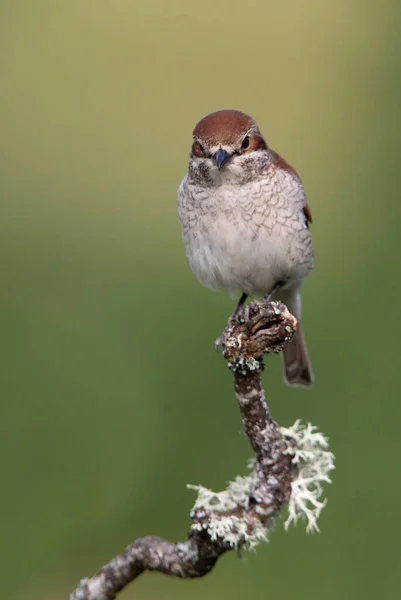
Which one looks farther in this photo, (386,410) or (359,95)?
(359,95)

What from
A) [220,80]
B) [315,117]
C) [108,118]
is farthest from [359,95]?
[108,118]

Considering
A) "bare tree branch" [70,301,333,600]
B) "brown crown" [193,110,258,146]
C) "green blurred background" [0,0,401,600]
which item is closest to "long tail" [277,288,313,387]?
"green blurred background" [0,0,401,600]

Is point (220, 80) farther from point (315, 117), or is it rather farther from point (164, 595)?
point (164, 595)

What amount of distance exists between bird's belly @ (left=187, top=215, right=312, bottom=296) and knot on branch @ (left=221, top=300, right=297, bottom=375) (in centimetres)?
83

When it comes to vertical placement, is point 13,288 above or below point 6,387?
above

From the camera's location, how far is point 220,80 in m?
6.35

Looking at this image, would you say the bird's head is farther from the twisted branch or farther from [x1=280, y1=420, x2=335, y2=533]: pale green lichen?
[x1=280, y1=420, x2=335, y2=533]: pale green lichen

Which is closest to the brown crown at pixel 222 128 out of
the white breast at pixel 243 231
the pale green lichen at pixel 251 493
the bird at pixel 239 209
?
the bird at pixel 239 209

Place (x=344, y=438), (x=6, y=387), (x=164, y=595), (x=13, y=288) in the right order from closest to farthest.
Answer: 1. (x=164, y=595)
2. (x=344, y=438)
3. (x=6, y=387)
4. (x=13, y=288)

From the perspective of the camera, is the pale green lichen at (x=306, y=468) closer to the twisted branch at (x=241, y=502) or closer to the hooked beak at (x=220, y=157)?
the twisted branch at (x=241, y=502)

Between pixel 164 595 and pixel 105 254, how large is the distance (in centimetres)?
199

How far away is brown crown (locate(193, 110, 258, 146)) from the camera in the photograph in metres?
3.57

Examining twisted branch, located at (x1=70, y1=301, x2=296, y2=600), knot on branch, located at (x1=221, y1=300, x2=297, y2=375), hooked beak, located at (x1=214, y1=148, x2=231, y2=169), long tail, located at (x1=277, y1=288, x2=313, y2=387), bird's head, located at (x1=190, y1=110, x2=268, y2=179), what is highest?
bird's head, located at (x1=190, y1=110, x2=268, y2=179)

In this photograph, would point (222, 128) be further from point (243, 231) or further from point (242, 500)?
point (242, 500)
